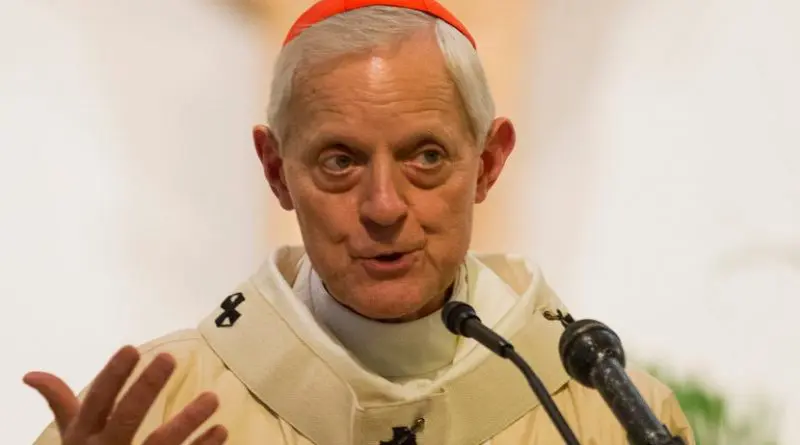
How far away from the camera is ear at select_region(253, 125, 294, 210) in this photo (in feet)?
4.11

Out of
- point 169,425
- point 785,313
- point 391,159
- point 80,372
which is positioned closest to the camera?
point 169,425

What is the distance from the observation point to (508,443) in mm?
1232

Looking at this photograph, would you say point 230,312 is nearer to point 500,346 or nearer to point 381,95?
point 381,95

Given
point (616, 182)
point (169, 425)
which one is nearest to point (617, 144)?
point (616, 182)

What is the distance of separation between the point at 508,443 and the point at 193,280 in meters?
1.00

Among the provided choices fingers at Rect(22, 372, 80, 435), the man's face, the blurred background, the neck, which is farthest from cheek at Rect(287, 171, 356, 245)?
the blurred background

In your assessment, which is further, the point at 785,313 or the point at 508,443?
the point at 785,313

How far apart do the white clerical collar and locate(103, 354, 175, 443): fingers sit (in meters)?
0.40

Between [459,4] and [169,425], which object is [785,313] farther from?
[169,425]

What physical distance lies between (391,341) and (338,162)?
26 centimetres

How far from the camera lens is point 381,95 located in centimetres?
113

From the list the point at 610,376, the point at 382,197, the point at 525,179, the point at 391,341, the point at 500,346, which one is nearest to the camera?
the point at 610,376

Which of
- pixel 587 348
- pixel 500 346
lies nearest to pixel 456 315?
pixel 500 346

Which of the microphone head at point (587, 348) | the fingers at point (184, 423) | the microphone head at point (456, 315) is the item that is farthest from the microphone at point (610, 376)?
the fingers at point (184, 423)
